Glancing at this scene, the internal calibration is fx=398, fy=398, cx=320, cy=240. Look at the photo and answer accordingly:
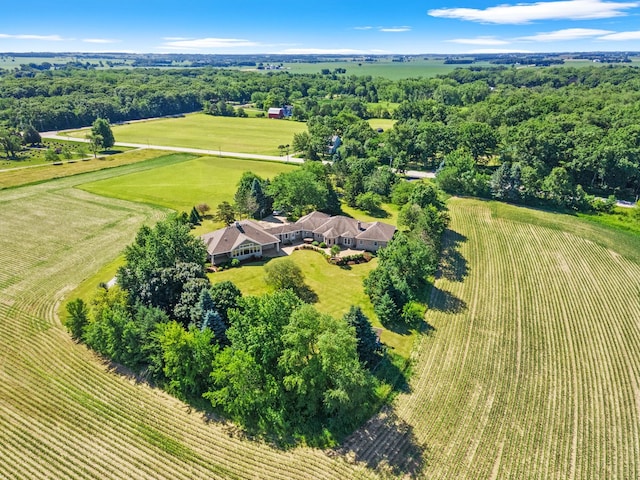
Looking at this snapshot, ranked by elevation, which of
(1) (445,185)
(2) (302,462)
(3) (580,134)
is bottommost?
(2) (302,462)

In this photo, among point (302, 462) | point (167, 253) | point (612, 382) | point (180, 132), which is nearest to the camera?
point (302, 462)

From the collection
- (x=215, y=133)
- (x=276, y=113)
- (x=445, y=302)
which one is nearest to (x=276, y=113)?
→ (x=276, y=113)

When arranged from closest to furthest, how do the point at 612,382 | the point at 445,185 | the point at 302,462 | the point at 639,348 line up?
the point at 302,462 → the point at 612,382 → the point at 639,348 → the point at 445,185

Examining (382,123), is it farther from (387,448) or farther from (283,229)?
(387,448)

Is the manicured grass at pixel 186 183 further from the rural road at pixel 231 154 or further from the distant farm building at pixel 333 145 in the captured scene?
the distant farm building at pixel 333 145

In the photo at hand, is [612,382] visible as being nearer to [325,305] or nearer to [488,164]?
[325,305]

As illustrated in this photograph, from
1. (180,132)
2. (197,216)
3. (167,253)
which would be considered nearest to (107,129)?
(180,132)

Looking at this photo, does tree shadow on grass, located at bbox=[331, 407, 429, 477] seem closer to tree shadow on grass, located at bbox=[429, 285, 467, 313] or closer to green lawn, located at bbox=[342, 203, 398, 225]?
tree shadow on grass, located at bbox=[429, 285, 467, 313]
